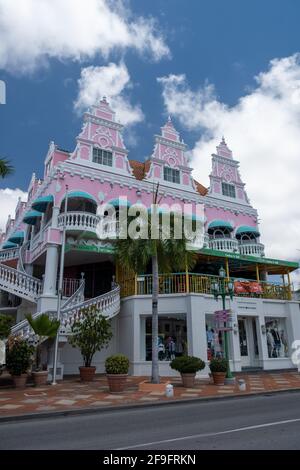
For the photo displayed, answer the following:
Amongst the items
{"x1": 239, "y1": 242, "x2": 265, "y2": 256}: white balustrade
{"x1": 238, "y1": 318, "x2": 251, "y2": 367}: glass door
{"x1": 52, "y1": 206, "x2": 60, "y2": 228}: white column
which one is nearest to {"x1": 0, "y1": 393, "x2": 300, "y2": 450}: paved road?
{"x1": 238, "y1": 318, "x2": 251, "y2": 367}: glass door

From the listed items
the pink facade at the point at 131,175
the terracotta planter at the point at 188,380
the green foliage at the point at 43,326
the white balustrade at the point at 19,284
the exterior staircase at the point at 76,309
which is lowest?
the terracotta planter at the point at 188,380

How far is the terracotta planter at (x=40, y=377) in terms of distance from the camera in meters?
15.2

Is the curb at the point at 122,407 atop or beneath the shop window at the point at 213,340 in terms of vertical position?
beneath

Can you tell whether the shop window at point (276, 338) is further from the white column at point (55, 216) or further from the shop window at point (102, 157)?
the shop window at point (102, 157)

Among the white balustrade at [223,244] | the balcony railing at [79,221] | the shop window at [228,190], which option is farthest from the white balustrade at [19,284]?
the shop window at [228,190]

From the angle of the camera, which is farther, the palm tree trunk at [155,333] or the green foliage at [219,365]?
the green foliage at [219,365]

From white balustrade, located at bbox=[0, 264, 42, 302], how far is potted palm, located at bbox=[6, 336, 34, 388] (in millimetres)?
4671

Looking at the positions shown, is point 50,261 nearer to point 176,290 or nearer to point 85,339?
point 85,339

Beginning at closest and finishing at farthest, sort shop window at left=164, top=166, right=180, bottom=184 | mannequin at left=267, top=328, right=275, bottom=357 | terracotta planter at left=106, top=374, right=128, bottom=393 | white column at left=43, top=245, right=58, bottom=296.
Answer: terracotta planter at left=106, top=374, right=128, bottom=393, white column at left=43, top=245, right=58, bottom=296, mannequin at left=267, top=328, right=275, bottom=357, shop window at left=164, top=166, right=180, bottom=184

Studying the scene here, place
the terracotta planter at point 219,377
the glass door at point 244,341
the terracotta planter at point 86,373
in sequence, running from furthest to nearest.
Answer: the glass door at point 244,341
the terracotta planter at point 86,373
the terracotta planter at point 219,377

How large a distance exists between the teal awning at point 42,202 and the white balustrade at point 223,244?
1110cm

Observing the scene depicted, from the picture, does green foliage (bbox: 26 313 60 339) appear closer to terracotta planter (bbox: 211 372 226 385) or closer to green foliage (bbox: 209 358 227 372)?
green foliage (bbox: 209 358 227 372)

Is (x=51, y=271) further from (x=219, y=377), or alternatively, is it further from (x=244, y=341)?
(x=244, y=341)

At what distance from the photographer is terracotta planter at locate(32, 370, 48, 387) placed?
600 inches
